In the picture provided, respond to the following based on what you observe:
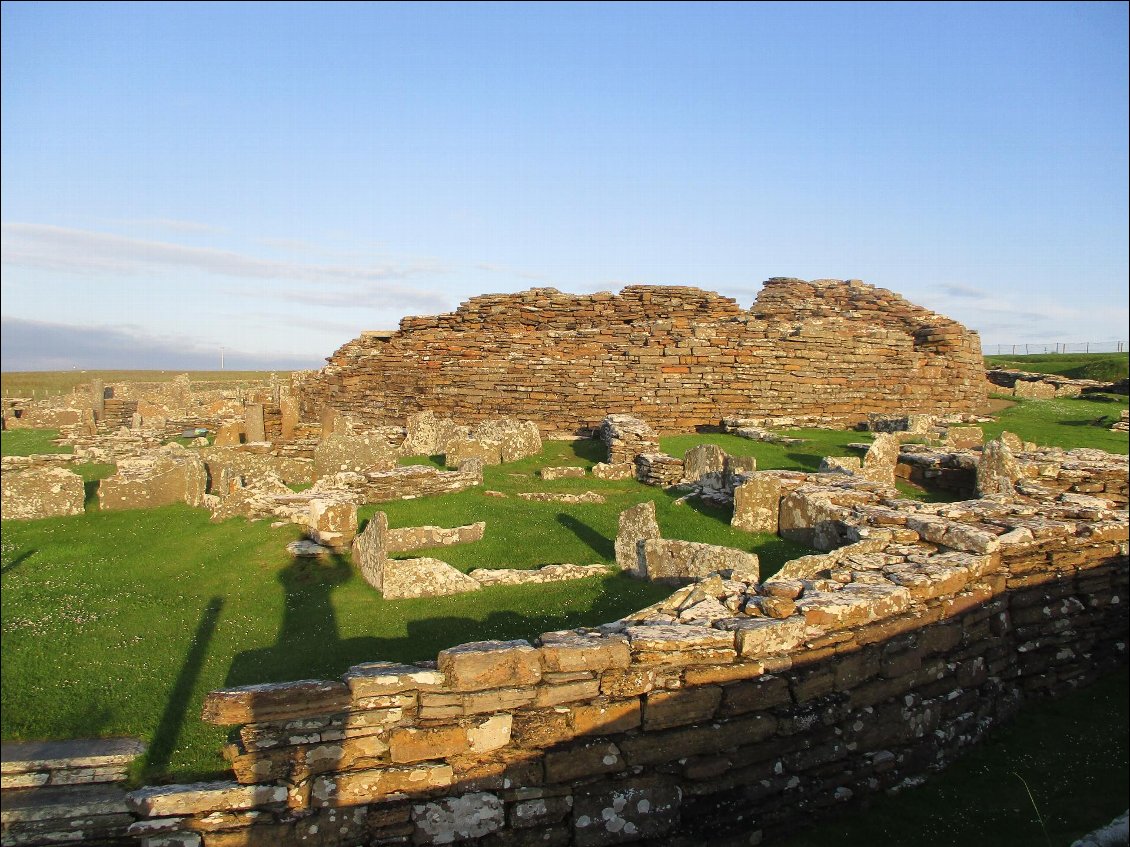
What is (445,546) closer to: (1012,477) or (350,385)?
(1012,477)

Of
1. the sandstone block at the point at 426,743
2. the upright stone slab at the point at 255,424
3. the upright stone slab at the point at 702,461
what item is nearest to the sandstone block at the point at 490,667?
the sandstone block at the point at 426,743

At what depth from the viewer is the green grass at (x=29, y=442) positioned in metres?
21.4

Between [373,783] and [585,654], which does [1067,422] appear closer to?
[585,654]

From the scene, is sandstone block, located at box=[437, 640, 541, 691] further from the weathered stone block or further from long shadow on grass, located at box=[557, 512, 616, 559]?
long shadow on grass, located at box=[557, 512, 616, 559]

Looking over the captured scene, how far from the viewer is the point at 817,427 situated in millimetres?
20719

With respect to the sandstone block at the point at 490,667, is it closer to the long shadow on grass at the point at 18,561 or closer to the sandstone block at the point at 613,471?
the long shadow on grass at the point at 18,561

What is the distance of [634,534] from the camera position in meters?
8.41

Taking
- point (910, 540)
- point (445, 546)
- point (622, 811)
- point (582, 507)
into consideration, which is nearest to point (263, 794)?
point (622, 811)

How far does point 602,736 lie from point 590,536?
16.5ft

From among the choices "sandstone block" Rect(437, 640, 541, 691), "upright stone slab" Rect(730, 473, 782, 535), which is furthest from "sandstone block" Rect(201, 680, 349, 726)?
"upright stone slab" Rect(730, 473, 782, 535)

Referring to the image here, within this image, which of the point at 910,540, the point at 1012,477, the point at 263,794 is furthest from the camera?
the point at 1012,477

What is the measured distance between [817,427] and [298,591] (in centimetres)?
1604

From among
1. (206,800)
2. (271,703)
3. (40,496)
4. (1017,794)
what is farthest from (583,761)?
(40,496)

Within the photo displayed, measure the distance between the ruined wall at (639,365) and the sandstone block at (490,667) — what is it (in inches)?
627
